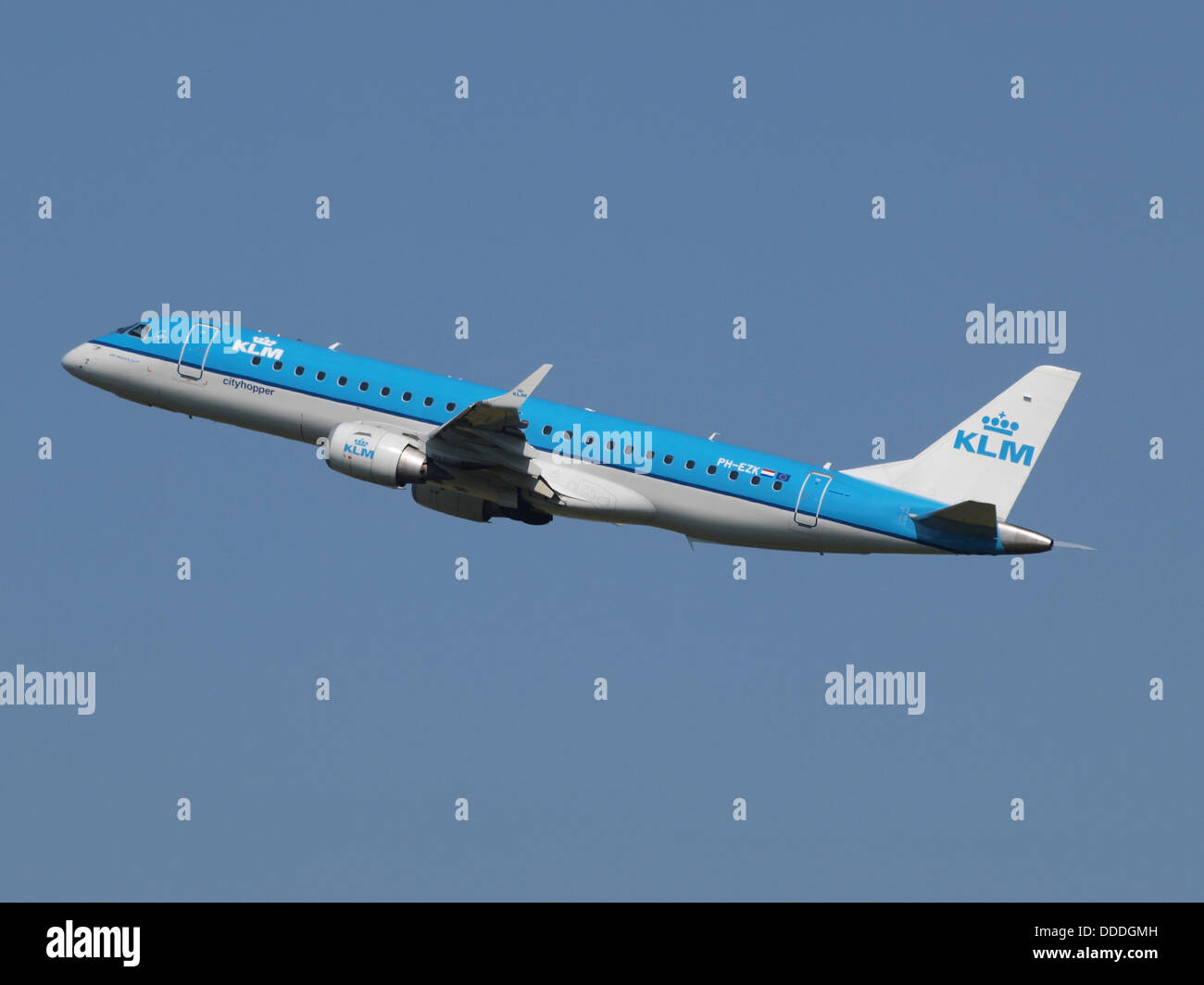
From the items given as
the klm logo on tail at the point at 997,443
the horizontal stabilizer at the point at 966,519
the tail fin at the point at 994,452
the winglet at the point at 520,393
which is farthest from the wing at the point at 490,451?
the klm logo on tail at the point at 997,443

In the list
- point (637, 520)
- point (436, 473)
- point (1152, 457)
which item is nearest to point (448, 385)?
point (436, 473)

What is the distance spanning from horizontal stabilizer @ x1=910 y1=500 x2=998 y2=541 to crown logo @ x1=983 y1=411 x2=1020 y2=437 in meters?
3.42

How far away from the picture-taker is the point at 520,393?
60281 millimetres

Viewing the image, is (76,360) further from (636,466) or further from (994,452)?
(994,452)

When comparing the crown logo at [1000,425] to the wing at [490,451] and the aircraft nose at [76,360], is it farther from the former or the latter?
the aircraft nose at [76,360]

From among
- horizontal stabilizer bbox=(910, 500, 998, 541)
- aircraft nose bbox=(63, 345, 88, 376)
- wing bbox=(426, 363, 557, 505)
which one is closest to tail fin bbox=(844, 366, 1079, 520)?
horizontal stabilizer bbox=(910, 500, 998, 541)

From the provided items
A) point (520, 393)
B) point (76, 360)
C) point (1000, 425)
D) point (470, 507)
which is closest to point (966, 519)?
point (1000, 425)

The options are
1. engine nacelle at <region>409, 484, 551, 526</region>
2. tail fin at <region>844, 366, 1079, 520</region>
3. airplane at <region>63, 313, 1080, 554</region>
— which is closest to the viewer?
airplane at <region>63, 313, 1080, 554</region>

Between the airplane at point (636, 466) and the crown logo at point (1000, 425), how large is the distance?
43 millimetres

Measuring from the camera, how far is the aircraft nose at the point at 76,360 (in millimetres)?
69312

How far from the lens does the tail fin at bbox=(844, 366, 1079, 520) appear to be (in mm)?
62656

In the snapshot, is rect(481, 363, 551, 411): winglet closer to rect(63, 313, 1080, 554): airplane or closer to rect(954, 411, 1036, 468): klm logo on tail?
rect(63, 313, 1080, 554): airplane

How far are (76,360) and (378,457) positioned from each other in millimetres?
14269

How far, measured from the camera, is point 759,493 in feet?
205
